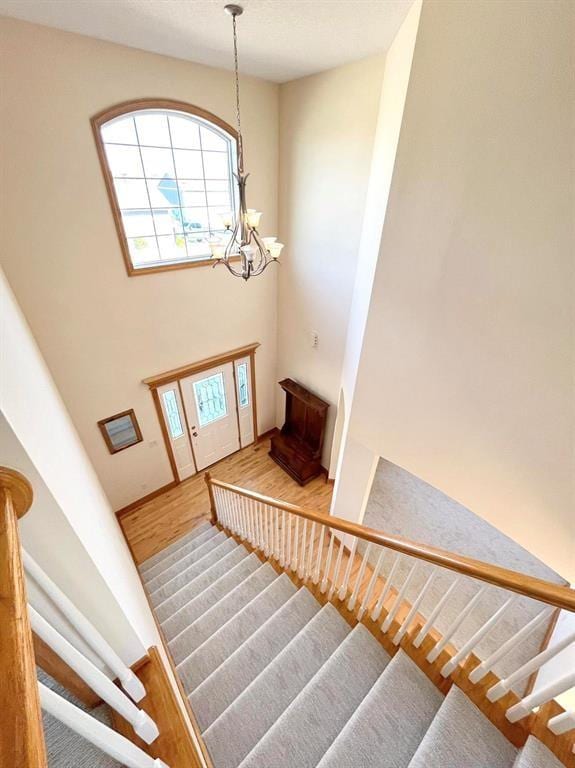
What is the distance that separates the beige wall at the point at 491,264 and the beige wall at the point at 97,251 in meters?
2.31

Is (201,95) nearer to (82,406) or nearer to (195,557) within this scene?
(82,406)

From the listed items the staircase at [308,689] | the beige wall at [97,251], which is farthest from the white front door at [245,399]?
the staircase at [308,689]

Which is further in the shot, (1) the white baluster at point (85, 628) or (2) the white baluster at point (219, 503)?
(2) the white baluster at point (219, 503)

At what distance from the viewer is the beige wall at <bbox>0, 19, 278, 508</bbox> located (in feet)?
8.54

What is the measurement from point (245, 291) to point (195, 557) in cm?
326

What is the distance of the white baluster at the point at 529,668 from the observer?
104cm

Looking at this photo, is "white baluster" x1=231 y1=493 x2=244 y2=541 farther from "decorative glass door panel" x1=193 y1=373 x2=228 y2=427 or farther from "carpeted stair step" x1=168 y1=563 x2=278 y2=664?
"decorative glass door panel" x1=193 y1=373 x2=228 y2=427

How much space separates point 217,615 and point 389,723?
144 cm

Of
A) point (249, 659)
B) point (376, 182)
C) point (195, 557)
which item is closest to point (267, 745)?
point (249, 659)

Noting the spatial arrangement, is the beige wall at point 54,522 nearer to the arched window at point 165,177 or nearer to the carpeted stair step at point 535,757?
the carpeted stair step at point 535,757

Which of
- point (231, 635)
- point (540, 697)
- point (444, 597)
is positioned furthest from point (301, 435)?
point (540, 697)

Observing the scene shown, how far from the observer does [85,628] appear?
39.8 inches

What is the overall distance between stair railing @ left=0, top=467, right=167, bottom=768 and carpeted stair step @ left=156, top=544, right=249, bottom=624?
2.04 meters

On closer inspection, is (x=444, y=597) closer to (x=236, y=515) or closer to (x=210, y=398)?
(x=236, y=515)
